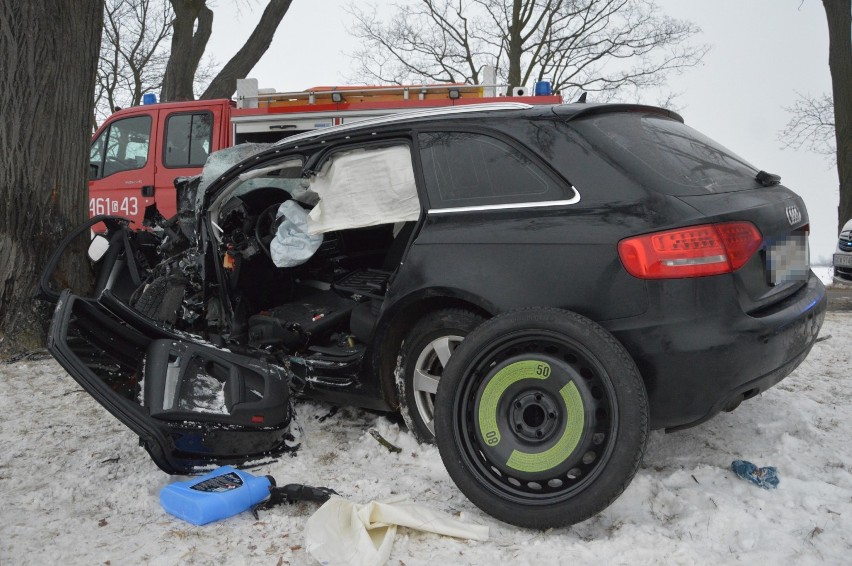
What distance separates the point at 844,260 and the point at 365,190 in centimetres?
783

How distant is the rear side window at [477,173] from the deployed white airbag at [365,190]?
0.58ft

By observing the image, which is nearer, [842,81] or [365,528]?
[365,528]

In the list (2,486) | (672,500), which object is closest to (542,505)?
(672,500)

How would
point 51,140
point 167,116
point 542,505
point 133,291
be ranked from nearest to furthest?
point 542,505
point 133,291
point 51,140
point 167,116

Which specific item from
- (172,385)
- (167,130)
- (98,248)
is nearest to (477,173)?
(172,385)

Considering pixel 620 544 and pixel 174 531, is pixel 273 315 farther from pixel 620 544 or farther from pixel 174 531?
pixel 620 544

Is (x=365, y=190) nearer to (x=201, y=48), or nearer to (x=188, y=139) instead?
(x=188, y=139)

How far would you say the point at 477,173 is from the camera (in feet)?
11.3

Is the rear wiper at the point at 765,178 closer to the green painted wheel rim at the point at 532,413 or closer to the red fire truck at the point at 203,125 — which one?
the green painted wheel rim at the point at 532,413

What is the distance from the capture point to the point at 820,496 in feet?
9.81

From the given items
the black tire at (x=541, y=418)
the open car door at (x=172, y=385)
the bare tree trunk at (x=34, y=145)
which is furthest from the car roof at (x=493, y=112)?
the bare tree trunk at (x=34, y=145)

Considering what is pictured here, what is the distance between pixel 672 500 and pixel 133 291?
410 centimetres

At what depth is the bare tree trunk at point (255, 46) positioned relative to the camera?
1377 centimetres

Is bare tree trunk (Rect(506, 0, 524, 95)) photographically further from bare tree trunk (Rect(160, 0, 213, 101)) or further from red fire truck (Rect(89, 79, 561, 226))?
red fire truck (Rect(89, 79, 561, 226))
